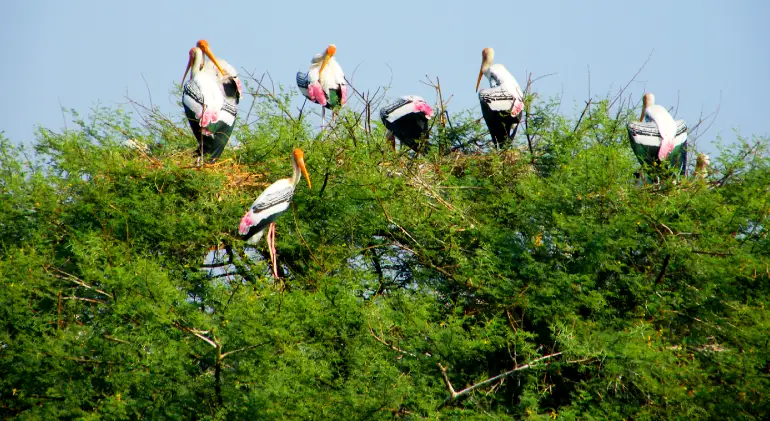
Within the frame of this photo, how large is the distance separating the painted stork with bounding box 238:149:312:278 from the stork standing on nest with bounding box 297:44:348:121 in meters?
3.56

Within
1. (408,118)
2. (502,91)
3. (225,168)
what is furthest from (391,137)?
(225,168)

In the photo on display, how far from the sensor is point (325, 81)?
1323 cm

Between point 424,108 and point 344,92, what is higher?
point 344,92

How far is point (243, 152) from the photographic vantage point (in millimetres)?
10875

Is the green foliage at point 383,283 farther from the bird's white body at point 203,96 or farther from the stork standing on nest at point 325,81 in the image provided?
the stork standing on nest at point 325,81

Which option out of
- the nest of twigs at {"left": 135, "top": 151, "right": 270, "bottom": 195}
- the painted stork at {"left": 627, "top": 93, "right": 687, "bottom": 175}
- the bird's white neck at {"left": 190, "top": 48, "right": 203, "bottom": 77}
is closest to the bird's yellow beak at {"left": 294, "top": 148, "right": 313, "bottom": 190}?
the nest of twigs at {"left": 135, "top": 151, "right": 270, "bottom": 195}

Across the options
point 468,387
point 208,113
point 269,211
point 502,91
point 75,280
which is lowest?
point 468,387

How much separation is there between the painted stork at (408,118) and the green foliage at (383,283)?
0.97 metres

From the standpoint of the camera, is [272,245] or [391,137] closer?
[272,245]

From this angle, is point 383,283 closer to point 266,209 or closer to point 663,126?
point 266,209

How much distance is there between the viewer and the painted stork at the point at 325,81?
43.2 ft

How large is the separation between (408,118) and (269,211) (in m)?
2.96

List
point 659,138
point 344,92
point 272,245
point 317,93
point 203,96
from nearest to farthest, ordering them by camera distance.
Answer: point 272,245, point 203,96, point 659,138, point 317,93, point 344,92

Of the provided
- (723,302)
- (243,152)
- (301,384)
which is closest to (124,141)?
(243,152)
